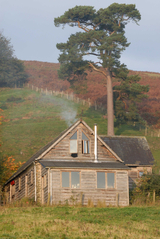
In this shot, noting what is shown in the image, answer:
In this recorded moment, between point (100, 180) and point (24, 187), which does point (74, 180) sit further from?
point (24, 187)

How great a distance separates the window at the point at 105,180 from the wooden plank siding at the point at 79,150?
1911 mm

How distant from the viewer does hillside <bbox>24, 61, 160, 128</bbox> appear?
65.0 m

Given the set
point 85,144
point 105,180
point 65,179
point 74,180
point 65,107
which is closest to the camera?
point 65,179

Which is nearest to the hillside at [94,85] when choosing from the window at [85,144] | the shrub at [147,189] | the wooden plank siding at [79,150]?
the wooden plank siding at [79,150]

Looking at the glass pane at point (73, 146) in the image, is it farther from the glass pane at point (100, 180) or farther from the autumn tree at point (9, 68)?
the autumn tree at point (9, 68)

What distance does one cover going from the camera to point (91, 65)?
5184 cm

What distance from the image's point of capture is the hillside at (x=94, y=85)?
2560 inches

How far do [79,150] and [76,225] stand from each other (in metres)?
13.3

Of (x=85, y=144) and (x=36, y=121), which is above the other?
(x=85, y=144)

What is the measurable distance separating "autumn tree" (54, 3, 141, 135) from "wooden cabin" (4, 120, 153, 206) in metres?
20.4

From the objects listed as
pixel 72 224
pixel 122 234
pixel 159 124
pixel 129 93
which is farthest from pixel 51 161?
pixel 159 124

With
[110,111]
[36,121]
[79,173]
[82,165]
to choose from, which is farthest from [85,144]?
[36,121]

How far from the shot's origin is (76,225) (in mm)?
14688

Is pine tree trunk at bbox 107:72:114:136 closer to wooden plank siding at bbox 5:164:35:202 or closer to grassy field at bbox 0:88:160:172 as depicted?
grassy field at bbox 0:88:160:172
